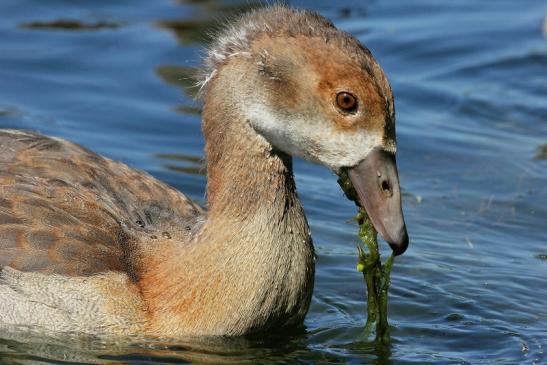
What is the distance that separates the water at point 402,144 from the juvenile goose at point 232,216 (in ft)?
0.84

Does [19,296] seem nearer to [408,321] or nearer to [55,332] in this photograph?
[55,332]

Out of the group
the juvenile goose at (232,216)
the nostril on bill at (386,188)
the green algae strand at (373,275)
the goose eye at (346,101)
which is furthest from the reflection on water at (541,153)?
the goose eye at (346,101)

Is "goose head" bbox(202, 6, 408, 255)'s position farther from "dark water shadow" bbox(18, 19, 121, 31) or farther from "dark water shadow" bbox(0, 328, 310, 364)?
"dark water shadow" bbox(18, 19, 121, 31)

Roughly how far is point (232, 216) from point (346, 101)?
1.17m

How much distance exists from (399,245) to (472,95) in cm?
710

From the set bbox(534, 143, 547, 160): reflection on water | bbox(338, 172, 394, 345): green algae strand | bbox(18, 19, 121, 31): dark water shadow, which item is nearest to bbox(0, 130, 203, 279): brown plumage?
bbox(338, 172, 394, 345): green algae strand

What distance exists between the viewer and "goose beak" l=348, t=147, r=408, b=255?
25.5 feet

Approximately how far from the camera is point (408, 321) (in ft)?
31.0

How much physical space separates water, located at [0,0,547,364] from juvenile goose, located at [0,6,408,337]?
0.26m

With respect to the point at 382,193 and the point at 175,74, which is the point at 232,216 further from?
the point at 175,74

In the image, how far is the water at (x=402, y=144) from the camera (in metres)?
8.91

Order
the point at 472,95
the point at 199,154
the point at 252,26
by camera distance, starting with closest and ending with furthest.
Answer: the point at 252,26 → the point at 199,154 → the point at 472,95

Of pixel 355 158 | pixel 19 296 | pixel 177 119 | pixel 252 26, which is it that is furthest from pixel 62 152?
pixel 177 119

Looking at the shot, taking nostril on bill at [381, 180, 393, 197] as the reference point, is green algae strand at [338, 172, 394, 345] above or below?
below
